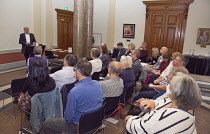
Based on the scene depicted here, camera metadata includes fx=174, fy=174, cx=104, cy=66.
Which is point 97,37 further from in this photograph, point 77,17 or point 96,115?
point 96,115

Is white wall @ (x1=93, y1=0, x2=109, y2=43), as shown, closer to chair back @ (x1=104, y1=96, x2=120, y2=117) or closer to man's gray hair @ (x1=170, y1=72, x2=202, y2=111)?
chair back @ (x1=104, y1=96, x2=120, y2=117)

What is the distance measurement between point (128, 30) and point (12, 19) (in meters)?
5.39

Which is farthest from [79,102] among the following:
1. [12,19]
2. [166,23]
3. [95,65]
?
[166,23]

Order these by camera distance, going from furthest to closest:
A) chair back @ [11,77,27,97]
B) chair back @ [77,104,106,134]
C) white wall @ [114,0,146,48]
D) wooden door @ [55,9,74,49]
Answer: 1. wooden door @ [55,9,74,49]
2. white wall @ [114,0,146,48]
3. chair back @ [11,77,27,97]
4. chair back @ [77,104,106,134]

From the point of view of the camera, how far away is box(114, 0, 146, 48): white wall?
8.68m

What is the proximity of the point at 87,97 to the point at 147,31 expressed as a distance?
7353 millimetres

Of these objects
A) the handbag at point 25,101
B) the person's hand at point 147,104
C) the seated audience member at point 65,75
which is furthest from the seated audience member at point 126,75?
the handbag at point 25,101

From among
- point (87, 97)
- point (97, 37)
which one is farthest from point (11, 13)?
point (87, 97)

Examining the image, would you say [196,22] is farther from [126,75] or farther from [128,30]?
[126,75]

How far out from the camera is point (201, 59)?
270 inches

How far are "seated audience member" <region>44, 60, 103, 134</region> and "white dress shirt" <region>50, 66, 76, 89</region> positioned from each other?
0.86 m

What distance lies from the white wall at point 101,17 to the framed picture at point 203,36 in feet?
15.1

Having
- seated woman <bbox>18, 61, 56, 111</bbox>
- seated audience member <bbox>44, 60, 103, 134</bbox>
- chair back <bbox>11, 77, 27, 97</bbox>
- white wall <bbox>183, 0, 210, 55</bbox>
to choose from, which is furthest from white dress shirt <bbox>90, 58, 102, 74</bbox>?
white wall <bbox>183, 0, 210, 55</bbox>

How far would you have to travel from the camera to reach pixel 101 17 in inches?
382
